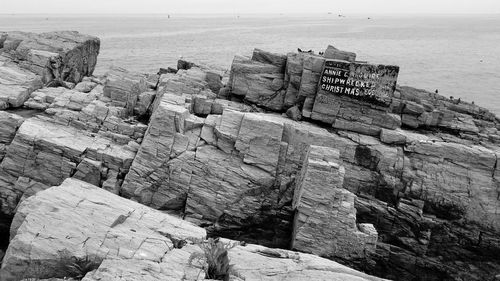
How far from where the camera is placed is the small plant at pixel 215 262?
1488cm

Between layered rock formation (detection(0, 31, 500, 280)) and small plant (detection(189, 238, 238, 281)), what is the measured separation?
861 cm

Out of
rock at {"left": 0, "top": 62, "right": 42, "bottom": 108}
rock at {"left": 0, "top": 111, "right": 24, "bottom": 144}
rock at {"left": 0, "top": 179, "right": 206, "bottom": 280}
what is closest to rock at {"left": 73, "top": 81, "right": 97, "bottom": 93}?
rock at {"left": 0, "top": 62, "right": 42, "bottom": 108}

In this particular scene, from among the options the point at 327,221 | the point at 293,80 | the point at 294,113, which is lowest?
the point at 327,221

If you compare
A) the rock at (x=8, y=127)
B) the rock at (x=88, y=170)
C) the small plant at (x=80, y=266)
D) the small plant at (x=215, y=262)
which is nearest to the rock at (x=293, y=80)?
the rock at (x=88, y=170)

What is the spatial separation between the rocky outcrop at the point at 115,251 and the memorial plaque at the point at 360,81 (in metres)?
14.8

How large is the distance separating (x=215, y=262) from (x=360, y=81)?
17.9 m

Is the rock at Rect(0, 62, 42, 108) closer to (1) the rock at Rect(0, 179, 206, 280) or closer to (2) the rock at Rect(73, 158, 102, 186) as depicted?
(2) the rock at Rect(73, 158, 102, 186)

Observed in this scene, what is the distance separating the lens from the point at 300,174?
2547 cm

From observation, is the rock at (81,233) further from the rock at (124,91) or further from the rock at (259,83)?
the rock at (259,83)

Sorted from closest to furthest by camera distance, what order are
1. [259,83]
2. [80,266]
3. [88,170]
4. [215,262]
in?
[215,262], [80,266], [88,170], [259,83]

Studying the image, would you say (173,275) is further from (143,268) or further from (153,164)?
(153,164)

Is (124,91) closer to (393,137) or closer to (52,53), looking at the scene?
(52,53)

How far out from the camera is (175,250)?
16.1m

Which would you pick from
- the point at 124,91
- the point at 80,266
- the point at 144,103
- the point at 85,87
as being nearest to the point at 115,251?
the point at 80,266
